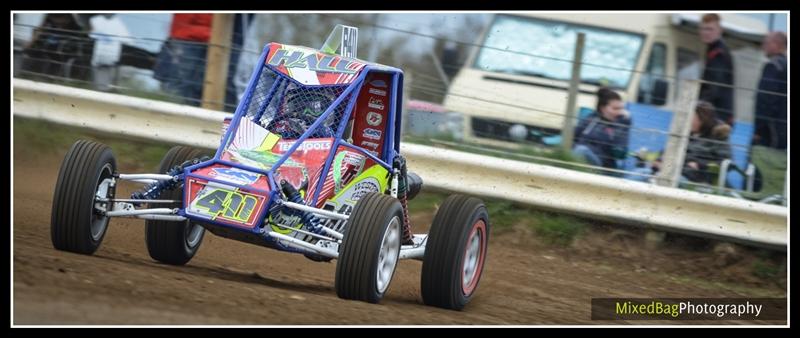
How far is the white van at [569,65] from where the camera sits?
10102mm

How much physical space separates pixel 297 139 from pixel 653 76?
5244 millimetres

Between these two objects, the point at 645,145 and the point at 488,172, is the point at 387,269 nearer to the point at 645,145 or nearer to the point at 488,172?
the point at 488,172

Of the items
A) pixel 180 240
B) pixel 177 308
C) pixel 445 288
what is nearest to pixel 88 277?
pixel 177 308

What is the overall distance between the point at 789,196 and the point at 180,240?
16.0 feet

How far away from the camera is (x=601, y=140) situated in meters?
9.84

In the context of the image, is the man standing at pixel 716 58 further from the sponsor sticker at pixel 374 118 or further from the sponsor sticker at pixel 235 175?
the sponsor sticker at pixel 235 175

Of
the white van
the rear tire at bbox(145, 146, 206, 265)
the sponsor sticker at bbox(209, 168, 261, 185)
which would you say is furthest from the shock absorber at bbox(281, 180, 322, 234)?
the white van

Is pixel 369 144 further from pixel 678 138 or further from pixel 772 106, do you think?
pixel 772 106

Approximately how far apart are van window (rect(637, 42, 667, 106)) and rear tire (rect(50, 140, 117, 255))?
4.81 meters

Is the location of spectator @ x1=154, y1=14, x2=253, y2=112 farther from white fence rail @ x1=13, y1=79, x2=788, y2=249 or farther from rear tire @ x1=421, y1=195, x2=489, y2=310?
rear tire @ x1=421, y1=195, x2=489, y2=310

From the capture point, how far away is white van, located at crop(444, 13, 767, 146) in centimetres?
1010

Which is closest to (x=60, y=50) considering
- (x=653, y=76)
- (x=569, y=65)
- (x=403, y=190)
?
(x=569, y=65)

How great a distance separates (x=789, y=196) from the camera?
359 inches

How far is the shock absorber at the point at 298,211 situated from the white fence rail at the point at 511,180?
11.2ft
